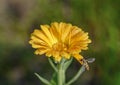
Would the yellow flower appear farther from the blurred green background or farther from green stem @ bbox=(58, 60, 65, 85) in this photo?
the blurred green background

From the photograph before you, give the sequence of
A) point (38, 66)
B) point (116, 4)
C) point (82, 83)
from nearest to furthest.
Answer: point (116, 4) → point (82, 83) → point (38, 66)

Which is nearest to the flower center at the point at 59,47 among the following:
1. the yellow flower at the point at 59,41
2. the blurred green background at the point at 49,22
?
the yellow flower at the point at 59,41

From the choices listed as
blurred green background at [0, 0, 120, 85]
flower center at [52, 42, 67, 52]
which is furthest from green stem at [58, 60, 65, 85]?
blurred green background at [0, 0, 120, 85]

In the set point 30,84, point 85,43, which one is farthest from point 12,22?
point 85,43

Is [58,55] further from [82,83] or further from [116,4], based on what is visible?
[82,83]

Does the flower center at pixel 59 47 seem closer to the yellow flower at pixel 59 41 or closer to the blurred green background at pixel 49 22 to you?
the yellow flower at pixel 59 41

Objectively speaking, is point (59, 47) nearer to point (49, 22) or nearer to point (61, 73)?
point (61, 73)
